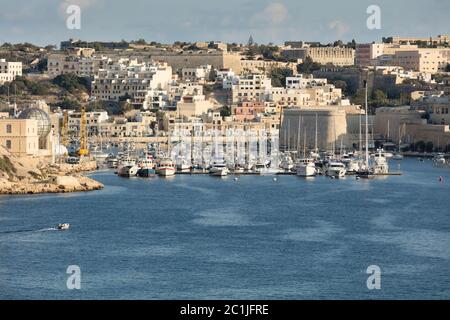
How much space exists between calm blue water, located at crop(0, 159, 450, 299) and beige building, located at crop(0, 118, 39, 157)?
2.40 metres

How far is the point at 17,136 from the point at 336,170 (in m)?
6.02

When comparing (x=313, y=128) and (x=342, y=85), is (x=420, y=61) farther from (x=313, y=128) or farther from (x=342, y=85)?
(x=313, y=128)

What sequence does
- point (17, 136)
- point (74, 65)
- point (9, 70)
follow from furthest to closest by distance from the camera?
point (74, 65) < point (9, 70) < point (17, 136)

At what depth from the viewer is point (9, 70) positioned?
50938mm

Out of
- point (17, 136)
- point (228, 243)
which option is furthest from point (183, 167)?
point (228, 243)

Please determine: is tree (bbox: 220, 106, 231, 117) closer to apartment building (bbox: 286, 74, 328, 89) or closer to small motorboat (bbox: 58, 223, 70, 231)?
apartment building (bbox: 286, 74, 328, 89)

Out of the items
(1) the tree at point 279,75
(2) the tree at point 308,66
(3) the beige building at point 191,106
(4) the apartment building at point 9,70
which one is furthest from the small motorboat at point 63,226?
(2) the tree at point 308,66

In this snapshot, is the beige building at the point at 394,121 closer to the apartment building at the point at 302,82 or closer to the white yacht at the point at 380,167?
the apartment building at the point at 302,82

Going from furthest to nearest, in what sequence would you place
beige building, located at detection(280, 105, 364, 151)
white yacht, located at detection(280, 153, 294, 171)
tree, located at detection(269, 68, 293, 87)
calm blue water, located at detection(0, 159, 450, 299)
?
tree, located at detection(269, 68, 293, 87) < beige building, located at detection(280, 105, 364, 151) < white yacht, located at detection(280, 153, 294, 171) < calm blue water, located at detection(0, 159, 450, 299)

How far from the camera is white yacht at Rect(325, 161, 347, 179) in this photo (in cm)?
3094

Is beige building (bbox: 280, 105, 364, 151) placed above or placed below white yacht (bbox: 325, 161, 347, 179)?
above

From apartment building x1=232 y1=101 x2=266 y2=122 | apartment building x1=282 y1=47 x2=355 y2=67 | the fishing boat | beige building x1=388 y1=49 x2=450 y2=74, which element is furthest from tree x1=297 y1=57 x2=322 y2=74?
the fishing boat

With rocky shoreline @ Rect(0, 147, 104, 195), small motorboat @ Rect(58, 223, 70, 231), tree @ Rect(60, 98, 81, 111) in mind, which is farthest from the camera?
tree @ Rect(60, 98, 81, 111)

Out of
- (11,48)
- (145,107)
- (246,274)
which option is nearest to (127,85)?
(145,107)
